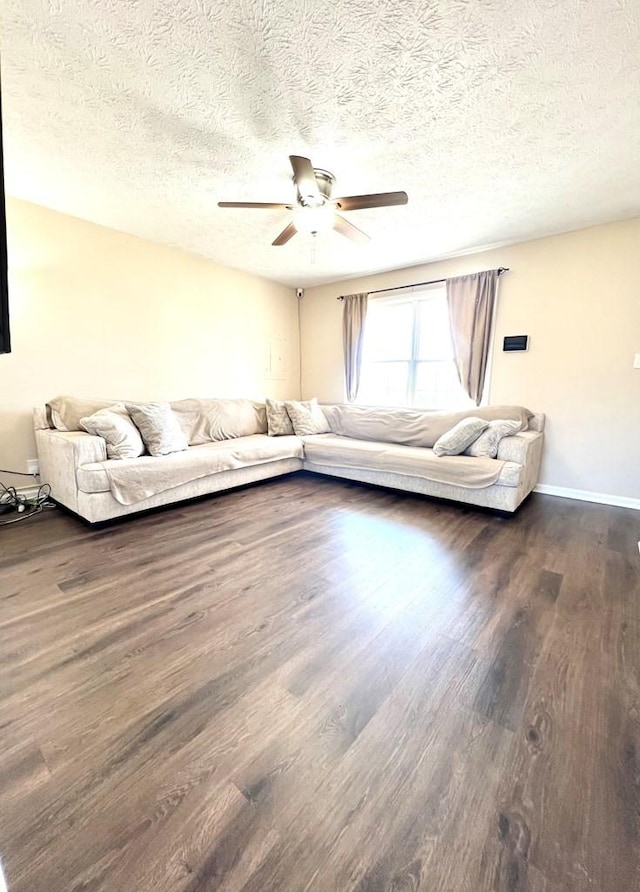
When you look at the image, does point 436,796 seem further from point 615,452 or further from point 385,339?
point 385,339

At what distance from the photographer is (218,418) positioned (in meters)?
3.95

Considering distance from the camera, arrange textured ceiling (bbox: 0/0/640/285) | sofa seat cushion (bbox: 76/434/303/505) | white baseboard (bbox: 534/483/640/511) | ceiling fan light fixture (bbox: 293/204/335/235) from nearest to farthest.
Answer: textured ceiling (bbox: 0/0/640/285) < ceiling fan light fixture (bbox: 293/204/335/235) < sofa seat cushion (bbox: 76/434/303/505) < white baseboard (bbox: 534/483/640/511)

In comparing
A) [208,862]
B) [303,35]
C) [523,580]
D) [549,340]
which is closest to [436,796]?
[208,862]

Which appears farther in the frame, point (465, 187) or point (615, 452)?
point (615, 452)

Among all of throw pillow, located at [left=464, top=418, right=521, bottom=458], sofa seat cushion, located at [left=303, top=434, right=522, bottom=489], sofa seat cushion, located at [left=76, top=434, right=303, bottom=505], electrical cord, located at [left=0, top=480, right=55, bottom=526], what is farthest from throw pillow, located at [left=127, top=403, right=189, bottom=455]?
throw pillow, located at [left=464, top=418, right=521, bottom=458]

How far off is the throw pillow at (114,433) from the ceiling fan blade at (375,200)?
7.45ft

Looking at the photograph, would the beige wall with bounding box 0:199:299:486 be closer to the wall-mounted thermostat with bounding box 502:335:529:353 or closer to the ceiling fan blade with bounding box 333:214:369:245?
the ceiling fan blade with bounding box 333:214:369:245

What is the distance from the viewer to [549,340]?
11.3 feet

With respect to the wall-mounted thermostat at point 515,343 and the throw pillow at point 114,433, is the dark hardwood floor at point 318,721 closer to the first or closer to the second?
the throw pillow at point 114,433

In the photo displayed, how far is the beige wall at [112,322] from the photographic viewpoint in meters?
2.93

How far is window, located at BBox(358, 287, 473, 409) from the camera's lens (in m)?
4.14

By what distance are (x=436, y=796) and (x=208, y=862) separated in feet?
1.87

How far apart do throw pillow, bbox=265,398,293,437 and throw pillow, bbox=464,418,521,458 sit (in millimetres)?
2156

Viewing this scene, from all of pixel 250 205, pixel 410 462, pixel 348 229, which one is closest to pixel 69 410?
pixel 250 205
